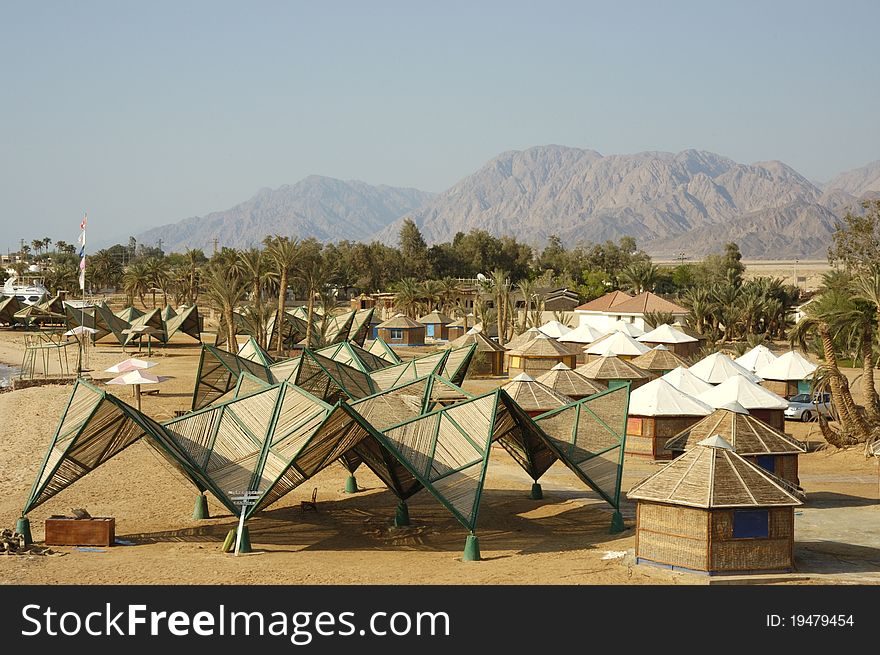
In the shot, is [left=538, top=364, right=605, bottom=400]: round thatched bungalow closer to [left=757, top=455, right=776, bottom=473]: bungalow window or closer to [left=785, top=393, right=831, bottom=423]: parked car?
[left=785, top=393, right=831, bottom=423]: parked car

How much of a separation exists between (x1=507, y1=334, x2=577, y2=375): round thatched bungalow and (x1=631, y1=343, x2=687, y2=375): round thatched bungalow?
5.64 m

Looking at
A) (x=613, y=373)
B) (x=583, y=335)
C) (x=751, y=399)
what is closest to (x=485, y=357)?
(x=583, y=335)

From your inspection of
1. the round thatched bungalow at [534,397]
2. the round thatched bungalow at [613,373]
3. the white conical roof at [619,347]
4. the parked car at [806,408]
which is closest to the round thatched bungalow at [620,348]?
the white conical roof at [619,347]

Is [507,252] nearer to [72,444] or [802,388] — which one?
[802,388]

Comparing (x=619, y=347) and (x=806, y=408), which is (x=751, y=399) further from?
(x=619, y=347)

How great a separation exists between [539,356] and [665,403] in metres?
16.1

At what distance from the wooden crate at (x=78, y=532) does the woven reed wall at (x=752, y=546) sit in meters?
9.99

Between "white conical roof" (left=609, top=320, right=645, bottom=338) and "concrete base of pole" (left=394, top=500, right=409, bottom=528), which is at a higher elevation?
"white conical roof" (left=609, top=320, right=645, bottom=338)

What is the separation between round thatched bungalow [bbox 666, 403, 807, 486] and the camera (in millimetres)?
21281

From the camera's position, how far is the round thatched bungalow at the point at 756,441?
838 inches

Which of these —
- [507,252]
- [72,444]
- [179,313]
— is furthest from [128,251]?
[72,444]

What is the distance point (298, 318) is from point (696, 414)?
111 feet

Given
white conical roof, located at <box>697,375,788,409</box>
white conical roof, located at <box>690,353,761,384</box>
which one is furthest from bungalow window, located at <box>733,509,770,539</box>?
white conical roof, located at <box>690,353,761,384</box>

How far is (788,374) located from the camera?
37.4 meters
